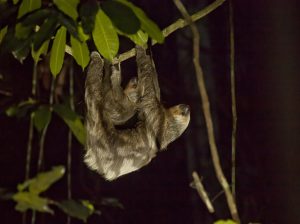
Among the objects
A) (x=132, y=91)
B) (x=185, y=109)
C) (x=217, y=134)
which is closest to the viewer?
(x=132, y=91)

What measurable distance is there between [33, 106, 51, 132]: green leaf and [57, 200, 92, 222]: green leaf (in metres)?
0.20

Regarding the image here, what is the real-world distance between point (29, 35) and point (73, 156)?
2.39m

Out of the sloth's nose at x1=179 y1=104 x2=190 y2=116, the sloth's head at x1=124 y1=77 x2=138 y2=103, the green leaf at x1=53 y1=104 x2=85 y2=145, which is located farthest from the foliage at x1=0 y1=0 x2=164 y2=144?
the sloth's nose at x1=179 y1=104 x2=190 y2=116

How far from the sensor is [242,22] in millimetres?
3736

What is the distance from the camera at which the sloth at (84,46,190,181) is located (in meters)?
2.59

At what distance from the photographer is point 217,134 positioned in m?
3.95

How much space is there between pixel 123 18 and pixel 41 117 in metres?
0.31

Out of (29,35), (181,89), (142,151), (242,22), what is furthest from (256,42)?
(29,35)

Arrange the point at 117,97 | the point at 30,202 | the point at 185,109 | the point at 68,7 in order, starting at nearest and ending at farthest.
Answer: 1. the point at 30,202
2. the point at 68,7
3. the point at 117,97
4. the point at 185,109

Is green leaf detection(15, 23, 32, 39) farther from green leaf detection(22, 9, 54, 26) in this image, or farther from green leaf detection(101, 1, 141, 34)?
green leaf detection(101, 1, 141, 34)

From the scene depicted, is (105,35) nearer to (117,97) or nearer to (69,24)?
(69,24)

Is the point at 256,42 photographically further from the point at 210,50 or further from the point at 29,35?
the point at 29,35

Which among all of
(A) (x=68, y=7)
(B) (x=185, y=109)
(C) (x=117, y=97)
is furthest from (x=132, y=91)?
(A) (x=68, y=7)

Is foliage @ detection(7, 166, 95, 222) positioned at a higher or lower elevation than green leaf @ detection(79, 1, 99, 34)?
lower
